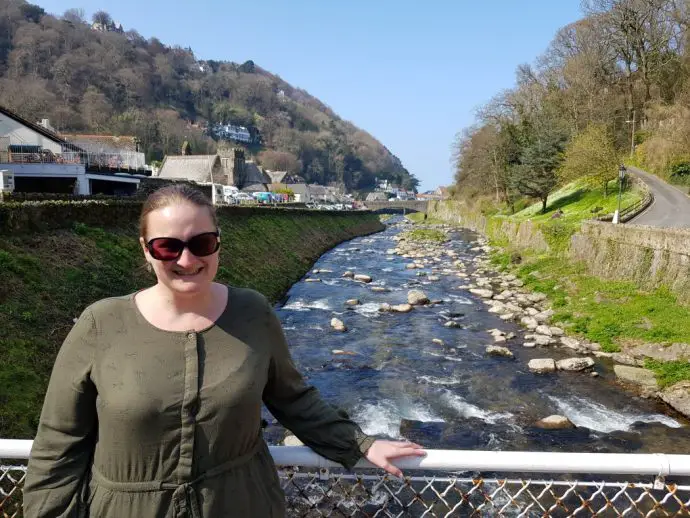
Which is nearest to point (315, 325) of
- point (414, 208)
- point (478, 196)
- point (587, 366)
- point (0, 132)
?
point (587, 366)

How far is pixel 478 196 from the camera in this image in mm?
71812

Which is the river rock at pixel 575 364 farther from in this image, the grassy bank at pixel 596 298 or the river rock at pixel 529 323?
the river rock at pixel 529 323

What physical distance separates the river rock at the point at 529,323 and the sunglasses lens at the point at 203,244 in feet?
61.5

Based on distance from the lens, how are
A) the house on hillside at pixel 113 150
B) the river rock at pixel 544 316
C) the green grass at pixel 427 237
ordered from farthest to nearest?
1. the green grass at pixel 427 237
2. the house on hillside at pixel 113 150
3. the river rock at pixel 544 316

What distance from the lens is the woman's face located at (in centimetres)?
233

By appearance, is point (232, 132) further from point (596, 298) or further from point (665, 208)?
point (596, 298)

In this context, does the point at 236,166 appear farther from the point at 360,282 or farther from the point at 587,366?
the point at 587,366

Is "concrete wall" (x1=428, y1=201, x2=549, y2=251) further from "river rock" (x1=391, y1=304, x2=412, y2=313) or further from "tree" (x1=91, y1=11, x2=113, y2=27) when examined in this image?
"tree" (x1=91, y1=11, x2=113, y2=27)

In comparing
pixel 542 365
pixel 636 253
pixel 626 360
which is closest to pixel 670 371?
pixel 626 360

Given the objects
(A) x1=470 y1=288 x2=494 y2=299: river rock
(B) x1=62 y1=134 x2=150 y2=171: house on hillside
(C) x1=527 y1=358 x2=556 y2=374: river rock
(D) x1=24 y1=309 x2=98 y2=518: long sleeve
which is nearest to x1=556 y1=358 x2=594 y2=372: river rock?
(C) x1=527 y1=358 x2=556 y2=374: river rock

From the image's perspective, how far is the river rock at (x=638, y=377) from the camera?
13.3 m

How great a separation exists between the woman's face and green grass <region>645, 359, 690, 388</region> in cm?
1487

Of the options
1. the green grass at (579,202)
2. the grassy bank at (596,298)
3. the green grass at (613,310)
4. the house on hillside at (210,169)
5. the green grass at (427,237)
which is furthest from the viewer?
the house on hillside at (210,169)

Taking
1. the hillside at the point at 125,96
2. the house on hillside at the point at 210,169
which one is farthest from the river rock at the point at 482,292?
the hillside at the point at 125,96
